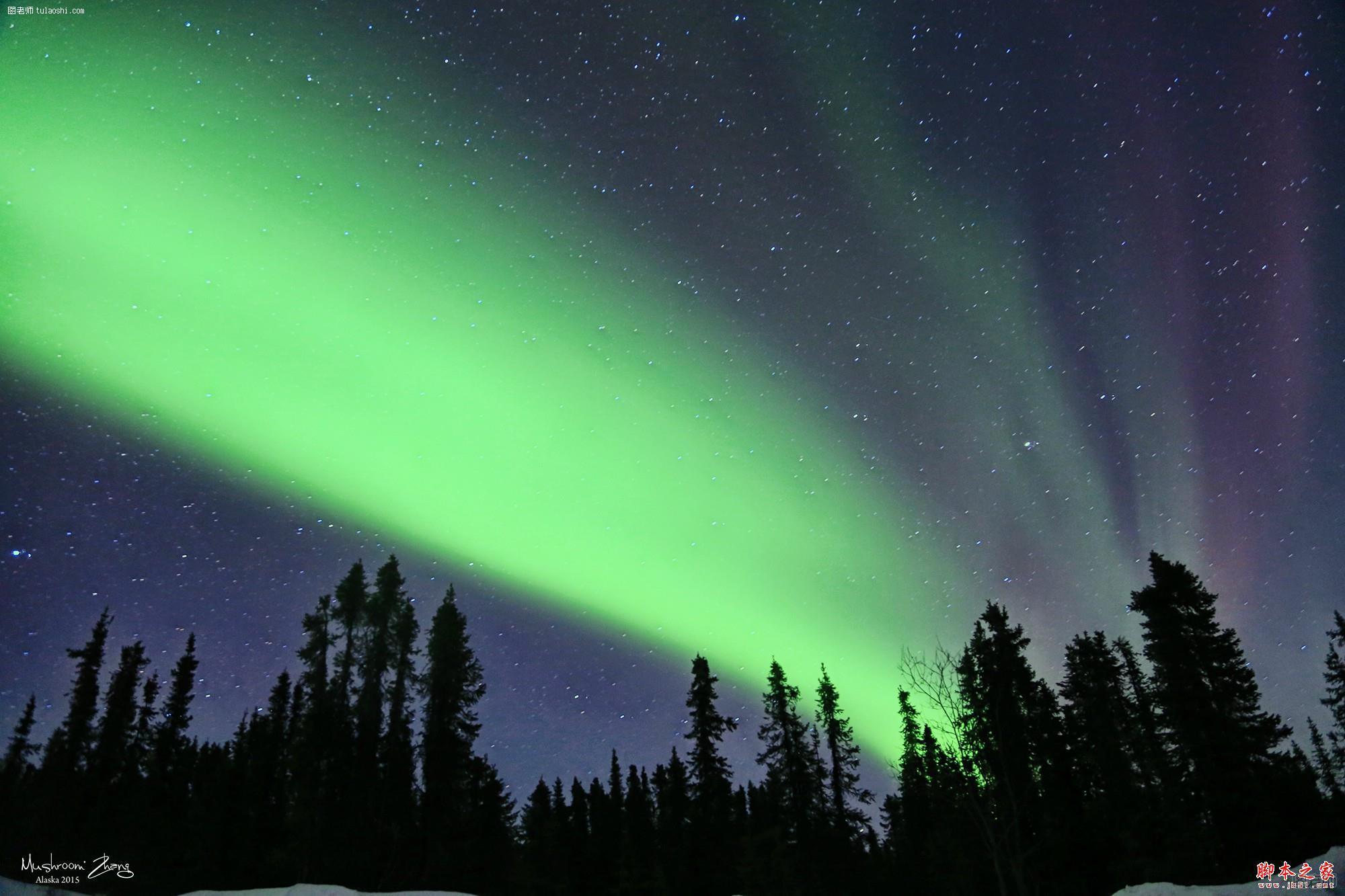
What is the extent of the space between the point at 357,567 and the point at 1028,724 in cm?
3672

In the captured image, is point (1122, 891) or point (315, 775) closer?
point (1122, 891)

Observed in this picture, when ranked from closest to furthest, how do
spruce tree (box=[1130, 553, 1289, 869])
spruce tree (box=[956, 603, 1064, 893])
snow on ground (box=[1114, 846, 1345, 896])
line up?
snow on ground (box=[1114, 846, 1345, 896]) < spruce tree (box=[956, 603, 1064, 893]) < spruce tree (box=[1130, 553, 1289, 869])

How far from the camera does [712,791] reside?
44656 millimetres

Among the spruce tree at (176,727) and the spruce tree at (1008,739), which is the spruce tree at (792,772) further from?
the spruce tree at (176,727)

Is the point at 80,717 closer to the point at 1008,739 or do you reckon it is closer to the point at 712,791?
the point at 712,791

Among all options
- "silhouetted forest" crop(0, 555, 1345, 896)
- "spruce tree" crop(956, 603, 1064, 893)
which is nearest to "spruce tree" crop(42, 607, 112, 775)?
"silhouetted forest" crop(0, 555, 1345, 896)

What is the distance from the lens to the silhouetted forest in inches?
1072

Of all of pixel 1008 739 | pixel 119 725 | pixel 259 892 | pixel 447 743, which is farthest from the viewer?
pixel 119 725

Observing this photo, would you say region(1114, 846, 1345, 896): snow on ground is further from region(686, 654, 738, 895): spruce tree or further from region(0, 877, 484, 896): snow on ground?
region(686, 654, 738, 895): spruce tree

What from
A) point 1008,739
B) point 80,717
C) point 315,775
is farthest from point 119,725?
point 1008,739

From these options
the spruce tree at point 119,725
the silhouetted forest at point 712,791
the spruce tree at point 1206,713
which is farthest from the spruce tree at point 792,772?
the spruce tree at point 119,725

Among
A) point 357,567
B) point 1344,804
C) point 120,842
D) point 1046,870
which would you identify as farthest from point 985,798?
point 120,842

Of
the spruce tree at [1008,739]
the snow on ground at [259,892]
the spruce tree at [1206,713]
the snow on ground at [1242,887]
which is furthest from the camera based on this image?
the spruce tree at [1206,713]

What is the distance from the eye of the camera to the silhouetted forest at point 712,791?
27.2 m
